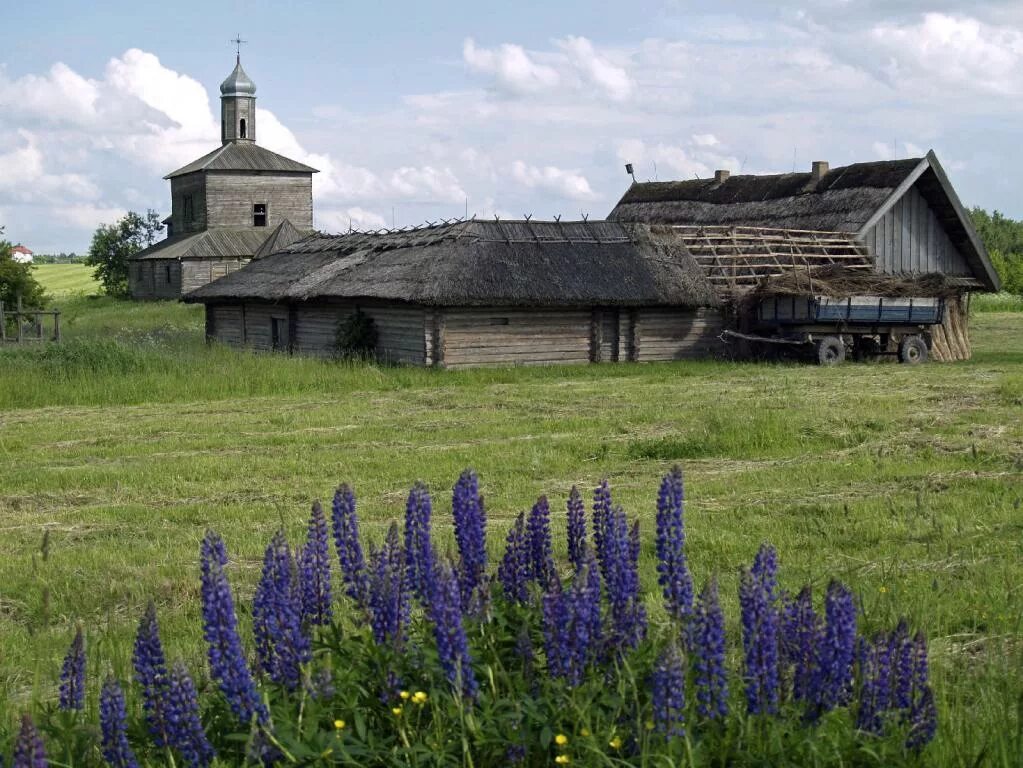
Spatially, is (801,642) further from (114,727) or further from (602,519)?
(114,727)

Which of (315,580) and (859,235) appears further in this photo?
(859,235)

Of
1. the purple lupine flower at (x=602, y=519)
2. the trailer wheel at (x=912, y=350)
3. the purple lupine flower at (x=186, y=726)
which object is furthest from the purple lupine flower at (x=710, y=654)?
the trailer wheel at (x=912, y=350)

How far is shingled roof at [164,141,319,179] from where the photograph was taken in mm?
55812

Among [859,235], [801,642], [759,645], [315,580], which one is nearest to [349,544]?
[315,580]

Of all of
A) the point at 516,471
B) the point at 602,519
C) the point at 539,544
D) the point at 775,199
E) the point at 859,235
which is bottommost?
the point at 516,471

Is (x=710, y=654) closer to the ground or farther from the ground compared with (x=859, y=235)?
closer to the ground

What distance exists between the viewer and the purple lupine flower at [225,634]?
3600 millimetres

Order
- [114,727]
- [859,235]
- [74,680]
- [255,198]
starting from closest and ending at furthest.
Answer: [114,727], [74,680], [859,235], [255,198]

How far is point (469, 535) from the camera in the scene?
4.32 m

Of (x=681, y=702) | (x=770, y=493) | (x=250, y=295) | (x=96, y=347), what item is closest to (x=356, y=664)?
(x=681, y=702)

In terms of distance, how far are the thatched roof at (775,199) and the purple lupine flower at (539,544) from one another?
92.3 feet

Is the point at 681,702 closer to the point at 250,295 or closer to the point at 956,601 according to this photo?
the point at 956,601

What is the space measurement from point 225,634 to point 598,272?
2469 centimetres

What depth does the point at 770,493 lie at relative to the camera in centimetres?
1069
